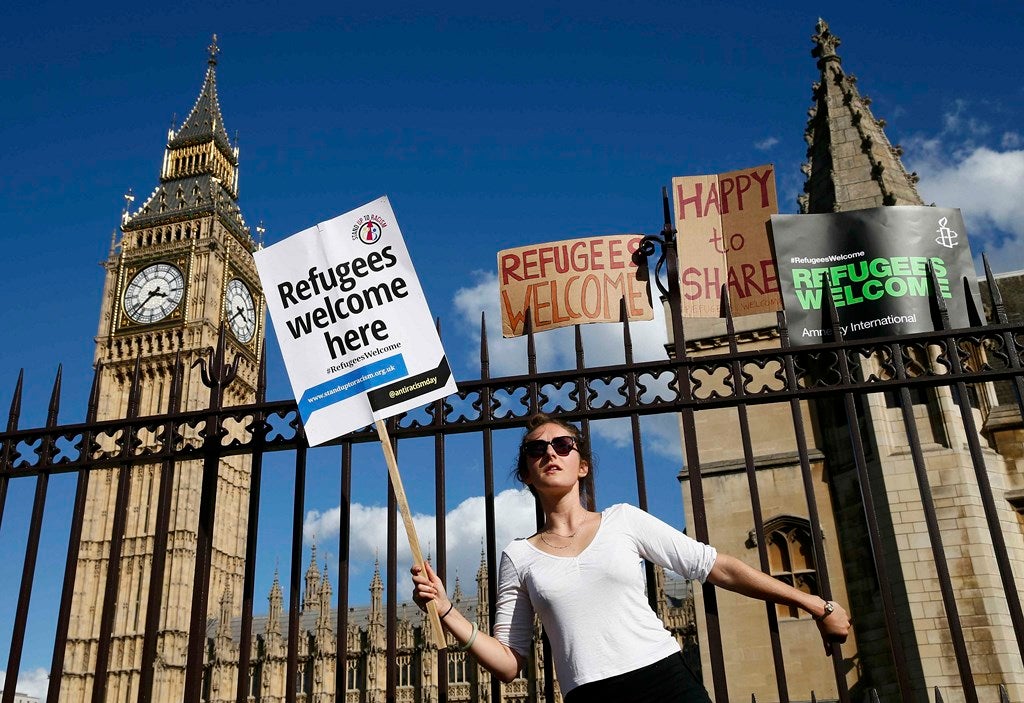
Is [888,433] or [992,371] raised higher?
[888,433]

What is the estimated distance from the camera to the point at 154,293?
52.8 metres

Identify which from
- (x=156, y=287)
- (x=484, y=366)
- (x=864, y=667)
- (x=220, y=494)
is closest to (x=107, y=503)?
(x=220, y=494)

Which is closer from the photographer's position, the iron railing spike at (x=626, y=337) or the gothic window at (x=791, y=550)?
the iron railing spike at (x=626, y=337)

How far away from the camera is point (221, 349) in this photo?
17.2 ft

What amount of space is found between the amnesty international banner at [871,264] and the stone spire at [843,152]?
292 inches

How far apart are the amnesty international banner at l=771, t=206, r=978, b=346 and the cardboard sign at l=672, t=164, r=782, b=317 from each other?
1.40 feet

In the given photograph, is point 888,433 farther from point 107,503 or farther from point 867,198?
point 107,503

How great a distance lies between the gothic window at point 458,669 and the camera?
43.4 m

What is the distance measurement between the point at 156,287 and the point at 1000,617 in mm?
51494

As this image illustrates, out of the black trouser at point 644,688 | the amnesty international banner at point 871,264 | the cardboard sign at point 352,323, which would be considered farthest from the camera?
the amnesty international banner at point 871,264

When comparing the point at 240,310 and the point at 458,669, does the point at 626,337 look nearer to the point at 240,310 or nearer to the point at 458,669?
the point at 458,669

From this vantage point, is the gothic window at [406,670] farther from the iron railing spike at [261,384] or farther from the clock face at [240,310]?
the iron railing spike at [261,384]

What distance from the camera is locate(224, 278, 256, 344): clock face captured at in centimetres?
5275

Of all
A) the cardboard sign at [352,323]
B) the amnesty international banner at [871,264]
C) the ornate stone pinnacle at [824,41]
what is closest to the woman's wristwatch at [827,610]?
the cardboard sign at [352,323]
